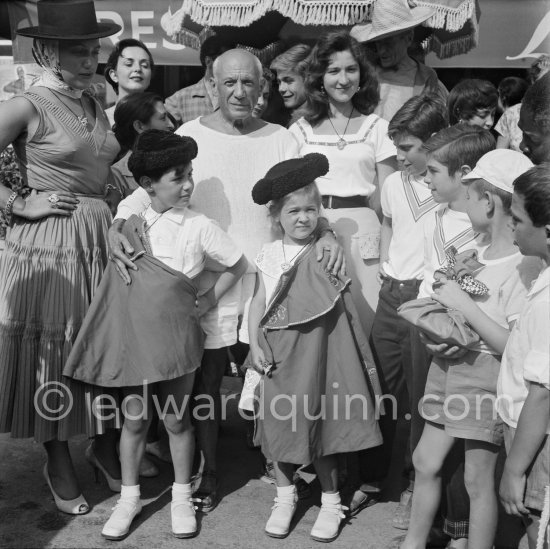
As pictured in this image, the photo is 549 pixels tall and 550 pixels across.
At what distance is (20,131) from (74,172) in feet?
0.90

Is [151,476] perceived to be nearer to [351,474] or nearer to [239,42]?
[351,474]

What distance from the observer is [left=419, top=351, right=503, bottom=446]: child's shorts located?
2828 millimetres

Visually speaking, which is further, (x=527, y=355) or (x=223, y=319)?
(x=223, y=319)

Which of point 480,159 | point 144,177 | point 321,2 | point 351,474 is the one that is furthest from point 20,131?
point 351,474

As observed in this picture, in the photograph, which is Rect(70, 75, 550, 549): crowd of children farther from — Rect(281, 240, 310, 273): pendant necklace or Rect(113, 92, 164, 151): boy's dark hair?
Rect(113, 92, 164, 151): boy's dark hair

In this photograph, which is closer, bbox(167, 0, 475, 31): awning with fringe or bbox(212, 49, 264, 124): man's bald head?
bbox(212, 49, 264, 124): man's bald head

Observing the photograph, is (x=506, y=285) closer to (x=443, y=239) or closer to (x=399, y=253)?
(x=443, y=239)

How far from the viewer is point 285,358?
333 cm

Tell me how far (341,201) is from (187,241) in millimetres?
745

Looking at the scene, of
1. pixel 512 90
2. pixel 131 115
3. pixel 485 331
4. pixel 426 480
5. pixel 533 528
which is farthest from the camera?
pixel 512 90

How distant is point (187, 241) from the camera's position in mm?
3406

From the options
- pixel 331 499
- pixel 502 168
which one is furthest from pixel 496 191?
pixel 331 499

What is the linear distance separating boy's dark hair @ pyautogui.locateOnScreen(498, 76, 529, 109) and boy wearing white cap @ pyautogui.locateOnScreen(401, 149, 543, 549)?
4222 mm

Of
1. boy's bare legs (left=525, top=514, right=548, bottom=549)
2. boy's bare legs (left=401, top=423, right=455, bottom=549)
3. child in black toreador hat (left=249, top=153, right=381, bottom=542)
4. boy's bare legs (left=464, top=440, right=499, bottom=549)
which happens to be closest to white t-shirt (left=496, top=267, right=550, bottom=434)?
boy's bare legs (left=525, top=514, right=548, bottom=549)
